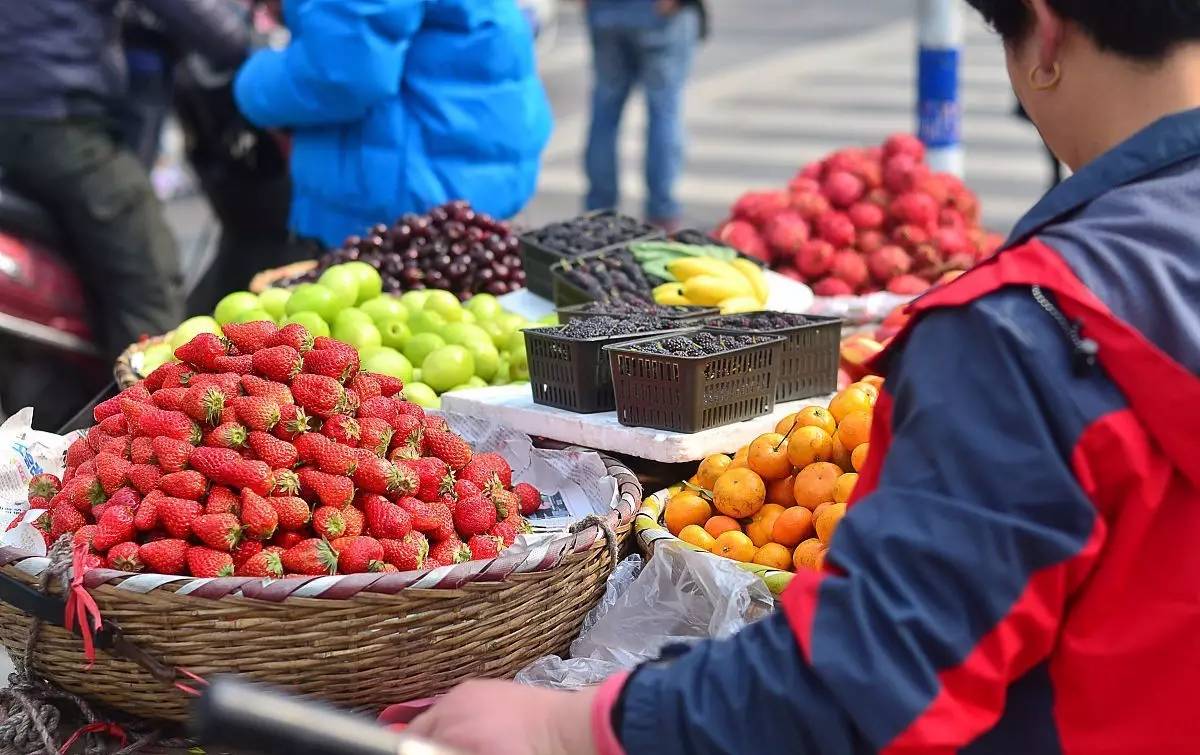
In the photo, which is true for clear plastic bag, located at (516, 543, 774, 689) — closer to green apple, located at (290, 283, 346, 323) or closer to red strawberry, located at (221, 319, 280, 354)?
red strawberry, located at (221, 319, 280, 354)

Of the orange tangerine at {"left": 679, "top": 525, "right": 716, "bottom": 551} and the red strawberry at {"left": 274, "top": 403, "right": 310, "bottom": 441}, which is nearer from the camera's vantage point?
the red strawberry at {"left": 274, "top": 403, "right": 310, "bottom": 441}

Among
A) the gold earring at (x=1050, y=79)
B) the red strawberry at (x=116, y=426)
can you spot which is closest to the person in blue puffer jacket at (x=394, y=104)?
the red strawberry at (x=116, y=426)

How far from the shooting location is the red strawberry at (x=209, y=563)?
85.7 inches

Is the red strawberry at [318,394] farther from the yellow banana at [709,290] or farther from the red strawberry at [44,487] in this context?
the yellow banana at [709,290]

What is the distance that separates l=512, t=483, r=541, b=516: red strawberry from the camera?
2.69m

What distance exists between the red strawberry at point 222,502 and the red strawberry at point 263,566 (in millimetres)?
94

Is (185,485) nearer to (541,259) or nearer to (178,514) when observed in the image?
(178,514)

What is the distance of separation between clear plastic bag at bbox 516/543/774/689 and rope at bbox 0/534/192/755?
659mm

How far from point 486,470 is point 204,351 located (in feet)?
1.84

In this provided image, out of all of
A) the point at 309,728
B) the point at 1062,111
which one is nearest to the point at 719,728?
the point at 309,728

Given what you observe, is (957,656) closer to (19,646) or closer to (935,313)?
(935,313)

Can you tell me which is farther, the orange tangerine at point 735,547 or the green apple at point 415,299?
the green apple at point 415,299

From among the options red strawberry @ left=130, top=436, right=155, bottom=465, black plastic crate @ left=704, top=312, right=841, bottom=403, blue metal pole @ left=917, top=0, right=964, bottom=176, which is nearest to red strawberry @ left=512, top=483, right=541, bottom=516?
black plastic crate @ left=704, top=312, right=841, bottom=403

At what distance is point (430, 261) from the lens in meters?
4.23
